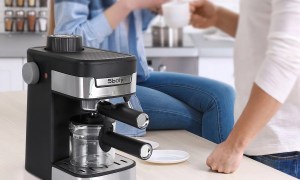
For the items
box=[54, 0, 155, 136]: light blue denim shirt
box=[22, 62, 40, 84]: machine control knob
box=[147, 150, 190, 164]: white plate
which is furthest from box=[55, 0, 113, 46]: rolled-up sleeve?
box=[22, 62, 40, 84]: machine control knob

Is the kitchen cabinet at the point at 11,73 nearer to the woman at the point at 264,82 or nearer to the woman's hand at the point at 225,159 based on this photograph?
the woman at the point at 264,82

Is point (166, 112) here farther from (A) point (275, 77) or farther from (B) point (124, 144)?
(B) point (124, 144)

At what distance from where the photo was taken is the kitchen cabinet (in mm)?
3352

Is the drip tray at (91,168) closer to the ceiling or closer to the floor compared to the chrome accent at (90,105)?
closer to the floor

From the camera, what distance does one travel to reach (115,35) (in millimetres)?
2002

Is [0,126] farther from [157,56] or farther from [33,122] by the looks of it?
[157,56]

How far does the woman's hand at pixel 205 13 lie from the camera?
214cm

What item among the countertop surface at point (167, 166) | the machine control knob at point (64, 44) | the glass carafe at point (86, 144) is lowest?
the countertop surface at point (167, 166)

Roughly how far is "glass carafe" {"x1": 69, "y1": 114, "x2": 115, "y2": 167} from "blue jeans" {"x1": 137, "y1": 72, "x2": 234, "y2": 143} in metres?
0.54

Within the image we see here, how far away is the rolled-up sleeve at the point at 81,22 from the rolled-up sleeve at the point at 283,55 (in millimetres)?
696

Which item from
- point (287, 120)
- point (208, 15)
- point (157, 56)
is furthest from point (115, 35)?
point (157, 56)

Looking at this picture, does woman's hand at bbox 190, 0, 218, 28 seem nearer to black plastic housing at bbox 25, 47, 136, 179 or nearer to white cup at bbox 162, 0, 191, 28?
white cup at bbox 162, 0, 191, 28

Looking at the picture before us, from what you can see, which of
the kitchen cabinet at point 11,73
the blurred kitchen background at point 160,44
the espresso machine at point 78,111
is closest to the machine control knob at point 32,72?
the espresso machine at point 78,111

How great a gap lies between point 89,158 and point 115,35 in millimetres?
832
